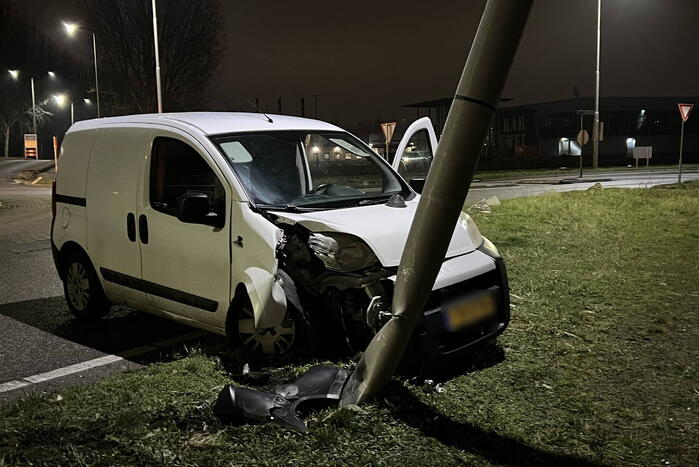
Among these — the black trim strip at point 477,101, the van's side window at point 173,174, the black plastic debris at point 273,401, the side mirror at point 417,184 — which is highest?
the black trim strip at point 477,101

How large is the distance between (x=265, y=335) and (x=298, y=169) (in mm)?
1766

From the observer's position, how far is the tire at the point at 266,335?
488cm

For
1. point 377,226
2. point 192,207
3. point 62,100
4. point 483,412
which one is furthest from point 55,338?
point 62,100

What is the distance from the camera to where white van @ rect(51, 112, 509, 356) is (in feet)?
15.7

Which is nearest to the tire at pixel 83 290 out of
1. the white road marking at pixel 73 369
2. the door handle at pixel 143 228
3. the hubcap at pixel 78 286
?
the hubcap at pixel 78 286

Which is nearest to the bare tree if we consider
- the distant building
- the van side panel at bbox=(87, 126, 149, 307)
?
the distant building

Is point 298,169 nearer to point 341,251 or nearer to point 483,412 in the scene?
point 341,251

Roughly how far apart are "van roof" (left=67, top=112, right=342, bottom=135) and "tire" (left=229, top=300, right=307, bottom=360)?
5.02ft

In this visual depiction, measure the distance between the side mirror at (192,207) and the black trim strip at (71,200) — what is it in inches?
67.7

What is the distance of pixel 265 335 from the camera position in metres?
4.99

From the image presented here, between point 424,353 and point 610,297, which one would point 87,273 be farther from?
point 610,297

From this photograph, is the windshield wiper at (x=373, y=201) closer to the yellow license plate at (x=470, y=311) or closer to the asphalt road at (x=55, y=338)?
the yellow license plate at (x=470, y=311)

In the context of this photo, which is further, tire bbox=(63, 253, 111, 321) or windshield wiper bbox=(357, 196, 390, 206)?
tire bbox=(63, 253, 111, 321)

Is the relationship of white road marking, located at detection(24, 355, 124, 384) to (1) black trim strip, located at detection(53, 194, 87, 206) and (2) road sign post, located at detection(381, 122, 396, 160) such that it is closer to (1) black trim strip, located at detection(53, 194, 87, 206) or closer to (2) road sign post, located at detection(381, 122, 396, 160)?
(1) black trim strip, located at detection(53, 194, 87, 206)
